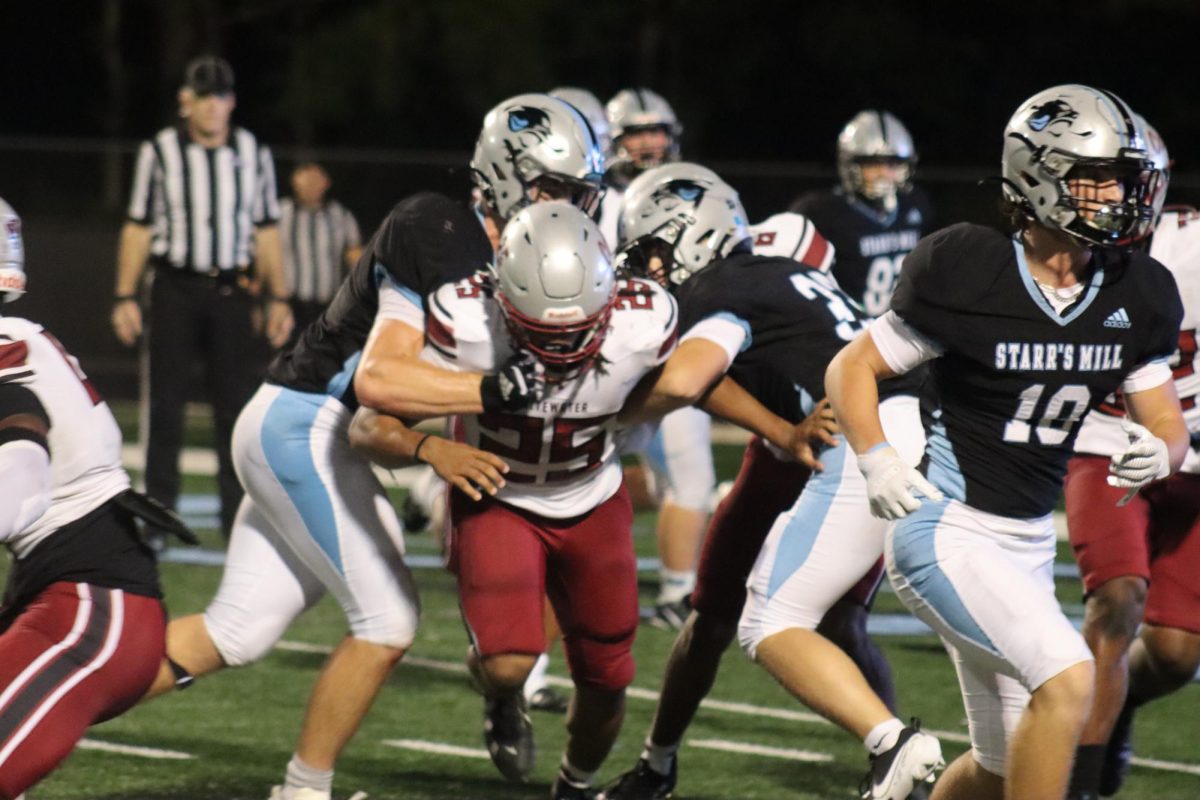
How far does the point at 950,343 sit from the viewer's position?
11.8 ft

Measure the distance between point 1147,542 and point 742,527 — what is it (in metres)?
1.00

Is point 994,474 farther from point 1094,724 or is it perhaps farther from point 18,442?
point 18,442

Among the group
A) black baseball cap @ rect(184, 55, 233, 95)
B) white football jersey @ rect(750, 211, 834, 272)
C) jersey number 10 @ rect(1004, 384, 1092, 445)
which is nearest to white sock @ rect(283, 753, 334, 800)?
jersey number 10 @ rect(1004, 384, 1092, 445)

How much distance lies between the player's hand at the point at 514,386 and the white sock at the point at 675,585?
107 inches

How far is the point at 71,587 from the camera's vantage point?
350cm

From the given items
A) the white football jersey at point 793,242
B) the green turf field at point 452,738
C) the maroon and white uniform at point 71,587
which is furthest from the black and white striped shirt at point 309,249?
the maroon and white uniform at point 71,587

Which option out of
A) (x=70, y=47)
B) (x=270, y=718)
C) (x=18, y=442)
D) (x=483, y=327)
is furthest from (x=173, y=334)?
(x=70, y=47)

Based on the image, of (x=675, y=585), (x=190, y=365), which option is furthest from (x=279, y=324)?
(x=675, y=585)

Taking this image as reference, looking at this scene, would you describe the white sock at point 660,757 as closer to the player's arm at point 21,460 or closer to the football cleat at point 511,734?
the football cleat at point 511,734

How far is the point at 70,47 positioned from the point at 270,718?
1811 centimetres

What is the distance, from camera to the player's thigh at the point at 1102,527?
14.8 feet

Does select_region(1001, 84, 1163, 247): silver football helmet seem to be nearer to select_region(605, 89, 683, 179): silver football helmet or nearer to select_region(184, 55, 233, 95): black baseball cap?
select_region(605, 89, 683, 179): silver football helmet

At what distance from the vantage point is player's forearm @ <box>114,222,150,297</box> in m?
7.93

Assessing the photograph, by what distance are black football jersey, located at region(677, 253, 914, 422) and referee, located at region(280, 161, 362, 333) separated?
767 cm
